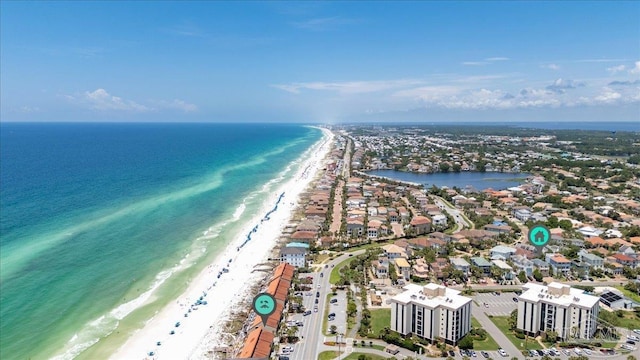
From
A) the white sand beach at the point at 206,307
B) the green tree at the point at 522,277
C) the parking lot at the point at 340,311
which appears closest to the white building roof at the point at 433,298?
the parking lot at the point at 340,311

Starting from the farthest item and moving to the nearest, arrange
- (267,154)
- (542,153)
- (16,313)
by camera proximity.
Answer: (267,154) → (542,153) → (16,313)

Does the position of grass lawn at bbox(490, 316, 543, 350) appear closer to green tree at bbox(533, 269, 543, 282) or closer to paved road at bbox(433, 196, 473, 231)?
green tree at bbox(533, 269, 543, 282)

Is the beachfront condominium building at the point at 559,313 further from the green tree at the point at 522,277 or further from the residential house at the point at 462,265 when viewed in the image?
the residential house at the point at 462,265

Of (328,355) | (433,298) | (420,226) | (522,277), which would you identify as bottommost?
(328,355)

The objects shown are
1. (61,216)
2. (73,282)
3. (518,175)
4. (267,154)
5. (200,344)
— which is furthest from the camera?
(267,154)

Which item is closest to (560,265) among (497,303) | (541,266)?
(541,266)

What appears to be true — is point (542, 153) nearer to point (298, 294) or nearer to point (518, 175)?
point (518, 175)

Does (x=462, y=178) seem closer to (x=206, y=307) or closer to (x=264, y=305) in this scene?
(x=206, y=307)

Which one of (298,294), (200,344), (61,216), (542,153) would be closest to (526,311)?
(298,294)
